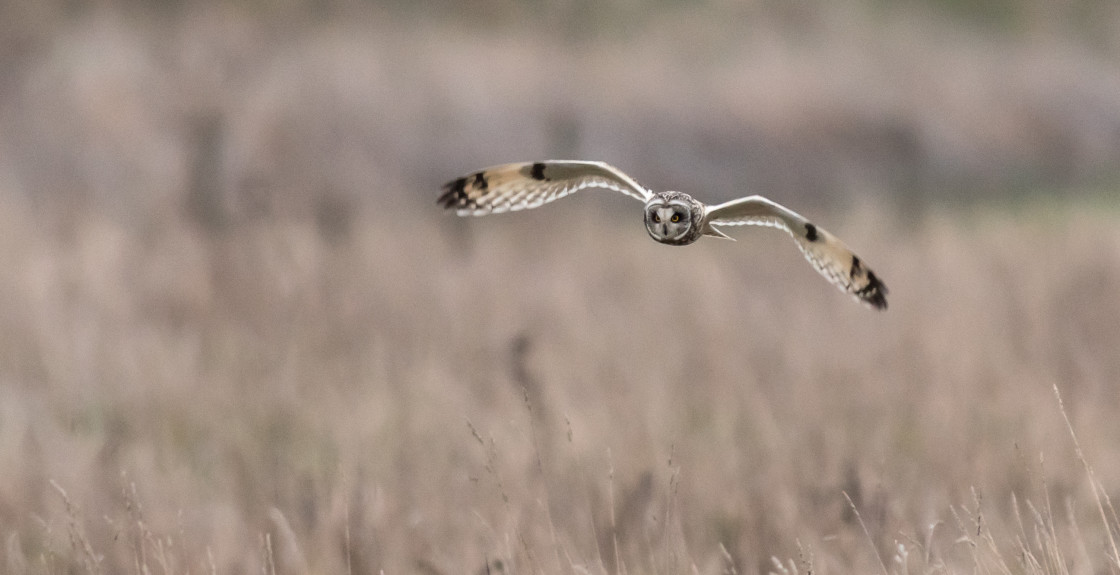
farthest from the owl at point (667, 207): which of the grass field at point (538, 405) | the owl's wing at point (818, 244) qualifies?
the grass field at point (538, 405)

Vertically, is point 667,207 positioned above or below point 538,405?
above

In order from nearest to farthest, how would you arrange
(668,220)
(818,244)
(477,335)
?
(668,220), (818,244), (477,335)

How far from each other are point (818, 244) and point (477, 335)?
5.56m

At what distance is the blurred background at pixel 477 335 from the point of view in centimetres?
427

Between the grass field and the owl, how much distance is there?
2.91 feet

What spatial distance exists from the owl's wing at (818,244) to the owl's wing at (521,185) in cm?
17

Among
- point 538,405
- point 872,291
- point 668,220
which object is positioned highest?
point 668,220

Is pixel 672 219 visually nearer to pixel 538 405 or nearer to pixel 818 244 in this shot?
pixel 818 244

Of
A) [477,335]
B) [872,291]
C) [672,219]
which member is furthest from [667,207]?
[477,335]

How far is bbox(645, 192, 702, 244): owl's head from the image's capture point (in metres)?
1.58

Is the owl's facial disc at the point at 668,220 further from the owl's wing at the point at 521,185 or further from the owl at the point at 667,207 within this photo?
the owl's wing at the point at 521,185

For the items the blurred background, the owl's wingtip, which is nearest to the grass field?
the blurred background

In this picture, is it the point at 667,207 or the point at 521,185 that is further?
the point at 521,185

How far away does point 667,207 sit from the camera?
161cm
